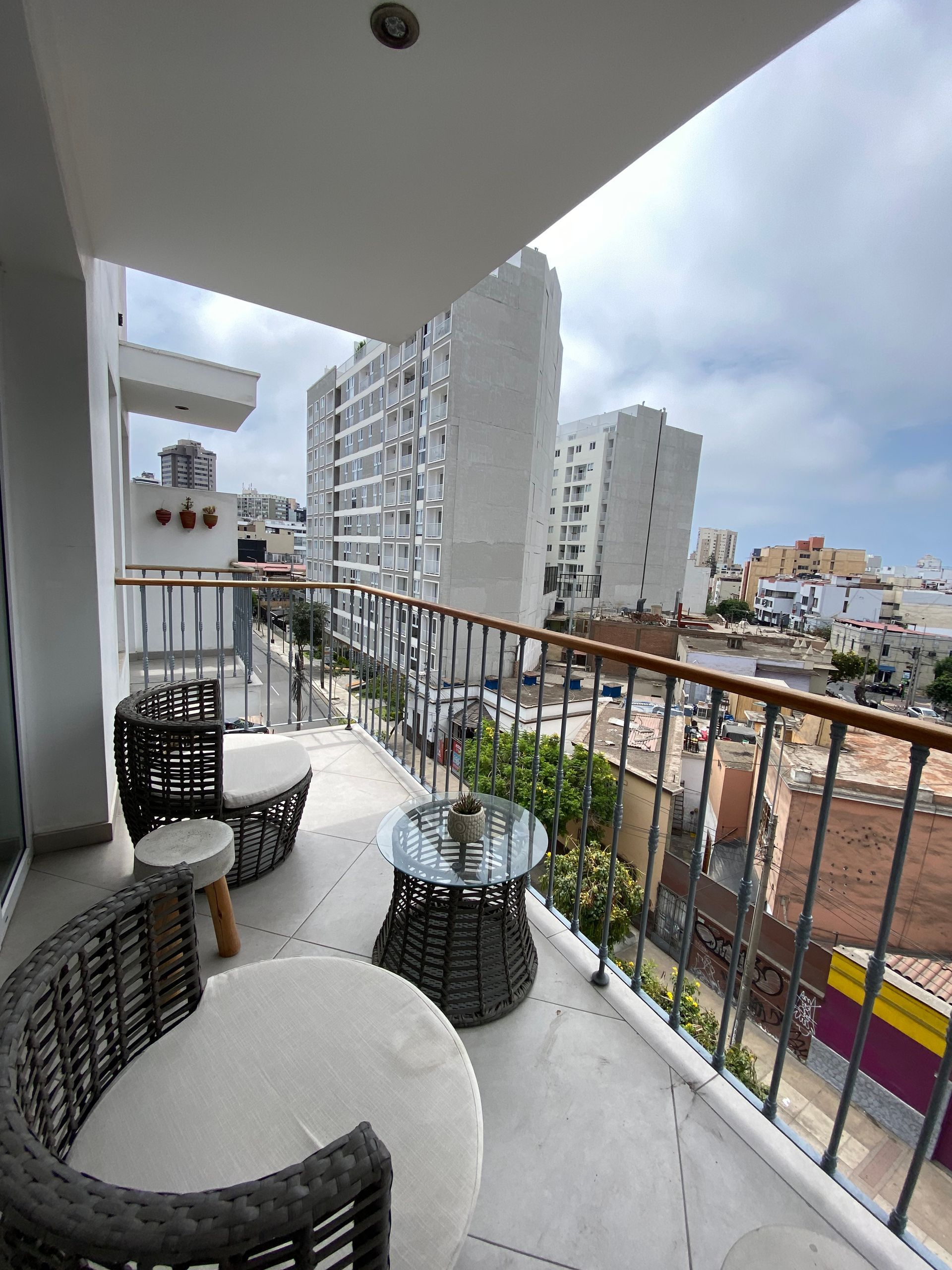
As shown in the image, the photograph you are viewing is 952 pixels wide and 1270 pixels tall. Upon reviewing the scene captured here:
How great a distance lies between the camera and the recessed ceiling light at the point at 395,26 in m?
1.31

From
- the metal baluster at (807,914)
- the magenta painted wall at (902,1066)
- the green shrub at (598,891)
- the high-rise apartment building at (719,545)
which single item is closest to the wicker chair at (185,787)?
the metal baluster at (807,914)

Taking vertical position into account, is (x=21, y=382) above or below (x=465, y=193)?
below

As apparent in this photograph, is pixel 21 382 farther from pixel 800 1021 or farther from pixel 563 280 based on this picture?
pixel 563 280

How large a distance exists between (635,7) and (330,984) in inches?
92.6

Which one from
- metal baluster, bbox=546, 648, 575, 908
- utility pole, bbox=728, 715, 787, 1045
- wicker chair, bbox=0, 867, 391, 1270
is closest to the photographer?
wicker chair, bbox=0, 867, 391, 1270

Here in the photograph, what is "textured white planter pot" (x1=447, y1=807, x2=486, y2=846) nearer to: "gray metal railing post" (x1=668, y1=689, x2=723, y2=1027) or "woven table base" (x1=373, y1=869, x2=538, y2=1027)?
"woven table base" (x1=373, y1=869, x2=538, y2=1027)

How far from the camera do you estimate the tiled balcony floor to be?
3.63ft

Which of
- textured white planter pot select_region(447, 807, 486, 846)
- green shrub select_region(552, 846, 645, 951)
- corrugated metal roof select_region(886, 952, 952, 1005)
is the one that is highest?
textured white planter pot select_region(447, 807, 486, 846)

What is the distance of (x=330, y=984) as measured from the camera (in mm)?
1113

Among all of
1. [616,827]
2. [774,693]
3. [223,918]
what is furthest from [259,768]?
[774,693]

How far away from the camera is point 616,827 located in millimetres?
1818

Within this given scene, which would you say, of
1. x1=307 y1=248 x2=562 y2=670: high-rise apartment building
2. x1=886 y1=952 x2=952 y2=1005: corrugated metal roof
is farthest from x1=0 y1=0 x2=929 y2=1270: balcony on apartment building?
x1=307 y1=248 x2=562 y2=670: high-rise apartment building

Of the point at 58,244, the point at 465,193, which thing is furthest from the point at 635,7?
the point at 58,244

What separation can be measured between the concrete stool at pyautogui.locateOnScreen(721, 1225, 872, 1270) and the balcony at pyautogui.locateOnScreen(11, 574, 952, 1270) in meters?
0.06
